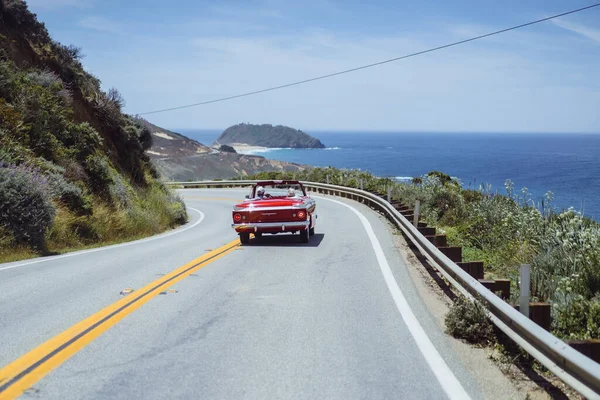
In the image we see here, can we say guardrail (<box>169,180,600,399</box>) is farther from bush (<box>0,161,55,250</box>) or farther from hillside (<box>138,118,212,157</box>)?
hillside (<box>138,118,212,157</box>)

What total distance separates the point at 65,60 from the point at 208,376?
2244 centimetres

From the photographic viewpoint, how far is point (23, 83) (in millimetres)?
18609

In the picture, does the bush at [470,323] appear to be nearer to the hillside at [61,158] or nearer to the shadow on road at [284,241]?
the shadow on road at [284,241]

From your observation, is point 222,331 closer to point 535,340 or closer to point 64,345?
point 64,345

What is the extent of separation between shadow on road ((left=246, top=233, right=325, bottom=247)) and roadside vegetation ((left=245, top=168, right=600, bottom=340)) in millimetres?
3242

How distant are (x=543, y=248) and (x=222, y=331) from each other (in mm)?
6564

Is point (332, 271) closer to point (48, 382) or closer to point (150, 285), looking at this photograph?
point (150, 285)

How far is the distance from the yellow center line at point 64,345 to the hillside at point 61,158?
204 inches

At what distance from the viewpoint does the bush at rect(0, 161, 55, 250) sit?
1229 cm

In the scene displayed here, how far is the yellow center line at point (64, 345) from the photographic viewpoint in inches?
182

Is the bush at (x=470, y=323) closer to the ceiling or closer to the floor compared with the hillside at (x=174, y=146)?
closer to the floor

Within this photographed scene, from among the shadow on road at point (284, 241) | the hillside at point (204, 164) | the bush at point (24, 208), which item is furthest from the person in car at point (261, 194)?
the hillside at point (204, 164)

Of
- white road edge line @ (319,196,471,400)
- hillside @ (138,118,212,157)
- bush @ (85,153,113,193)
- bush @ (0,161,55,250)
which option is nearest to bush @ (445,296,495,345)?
white road edge line @ (319,196,471,400)

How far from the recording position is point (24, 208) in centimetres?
1245
